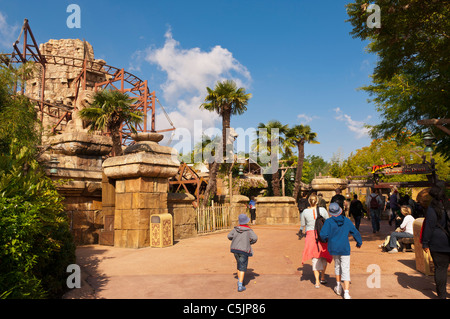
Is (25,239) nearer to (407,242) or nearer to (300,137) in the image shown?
(407,242)

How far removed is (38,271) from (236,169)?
27.1 metres

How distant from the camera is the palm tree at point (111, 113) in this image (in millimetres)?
10547

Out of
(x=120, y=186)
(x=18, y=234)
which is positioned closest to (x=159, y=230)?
(x=120, y=186)

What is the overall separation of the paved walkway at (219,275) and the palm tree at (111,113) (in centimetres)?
398

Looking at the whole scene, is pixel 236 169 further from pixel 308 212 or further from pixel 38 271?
pixel 38 271

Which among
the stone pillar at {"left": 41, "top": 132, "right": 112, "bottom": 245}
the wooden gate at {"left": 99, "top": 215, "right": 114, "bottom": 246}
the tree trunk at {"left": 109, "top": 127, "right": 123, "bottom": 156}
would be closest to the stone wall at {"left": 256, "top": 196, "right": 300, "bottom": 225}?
the tree trunk at {"left": 109, "top": 127, "right": 123, "bottom": 156}

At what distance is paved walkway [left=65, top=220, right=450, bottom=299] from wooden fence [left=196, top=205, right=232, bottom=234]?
12.4 feet

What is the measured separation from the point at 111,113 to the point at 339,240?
8.40 meters

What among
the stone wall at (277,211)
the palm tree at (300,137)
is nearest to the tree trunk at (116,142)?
the stone wall at (277,211)

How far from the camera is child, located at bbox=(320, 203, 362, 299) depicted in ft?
15.4

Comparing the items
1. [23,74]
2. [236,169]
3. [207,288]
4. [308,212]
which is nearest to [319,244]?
[308,212]

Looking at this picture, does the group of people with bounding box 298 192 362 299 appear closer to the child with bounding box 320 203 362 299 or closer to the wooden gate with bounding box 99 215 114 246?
the child with bounding box 320 203 362 299
